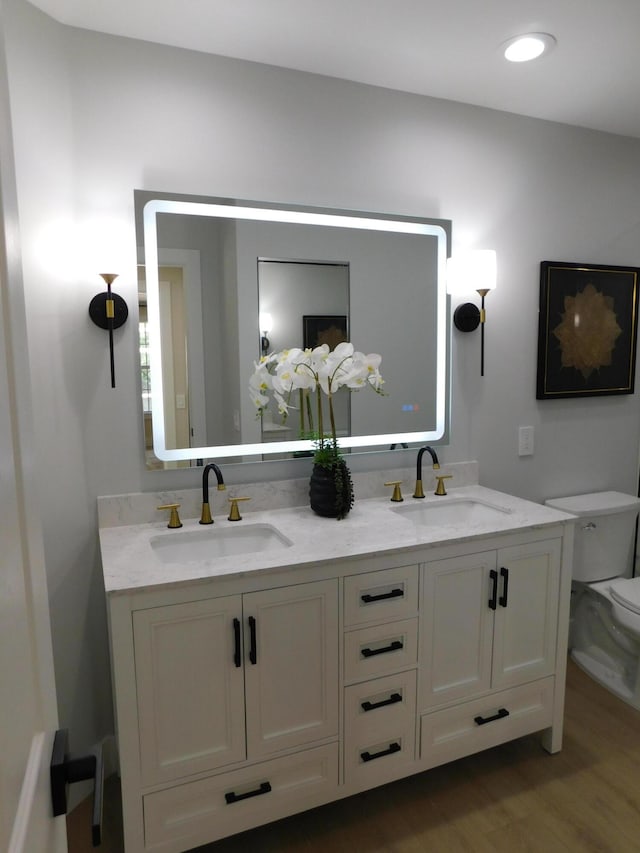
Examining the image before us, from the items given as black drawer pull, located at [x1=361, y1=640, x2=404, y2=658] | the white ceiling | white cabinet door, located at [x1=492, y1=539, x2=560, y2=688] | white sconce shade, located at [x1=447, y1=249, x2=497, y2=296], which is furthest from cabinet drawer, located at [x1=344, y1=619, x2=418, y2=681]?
the white ceiling

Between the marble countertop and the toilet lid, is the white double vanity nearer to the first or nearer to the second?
the marble countertop

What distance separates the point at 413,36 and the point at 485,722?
2.31m

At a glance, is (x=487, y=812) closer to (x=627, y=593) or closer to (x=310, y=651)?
(x=310, y=651)

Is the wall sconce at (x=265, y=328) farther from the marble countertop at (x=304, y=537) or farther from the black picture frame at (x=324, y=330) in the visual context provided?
the marble countertop at (x=304, y=537)

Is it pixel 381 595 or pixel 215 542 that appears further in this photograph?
pixel 215 542

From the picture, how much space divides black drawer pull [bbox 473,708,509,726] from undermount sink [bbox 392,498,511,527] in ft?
2.22

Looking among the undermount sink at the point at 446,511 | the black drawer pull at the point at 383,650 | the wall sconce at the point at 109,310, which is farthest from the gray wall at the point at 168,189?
the black drawer pull at the point at 383,650

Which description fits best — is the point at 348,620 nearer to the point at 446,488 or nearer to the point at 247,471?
the point at 247,471

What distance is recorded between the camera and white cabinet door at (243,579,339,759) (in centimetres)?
159

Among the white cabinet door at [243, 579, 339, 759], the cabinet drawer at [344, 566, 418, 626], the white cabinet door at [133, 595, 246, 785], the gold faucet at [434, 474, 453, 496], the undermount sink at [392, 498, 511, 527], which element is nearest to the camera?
the white cabinet door at [133, 595, 246, 785]

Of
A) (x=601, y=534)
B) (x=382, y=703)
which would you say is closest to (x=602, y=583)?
(x=601, y=534)

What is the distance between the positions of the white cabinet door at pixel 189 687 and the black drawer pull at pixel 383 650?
1.27ft

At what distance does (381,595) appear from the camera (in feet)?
5.69

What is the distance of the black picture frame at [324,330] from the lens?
2154mm
